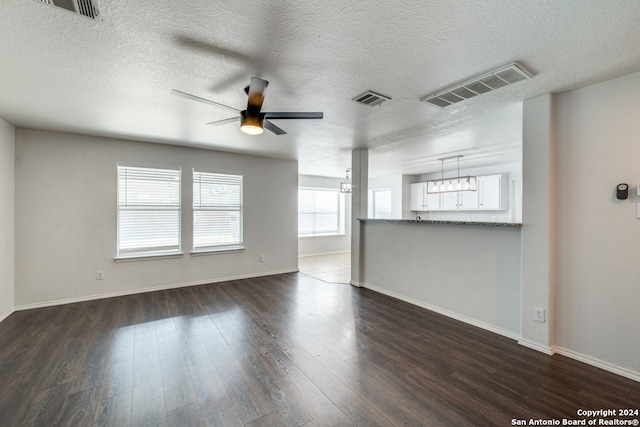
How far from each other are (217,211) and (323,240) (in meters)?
3.93

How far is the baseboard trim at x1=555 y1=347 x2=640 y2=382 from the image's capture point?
2.12 meters

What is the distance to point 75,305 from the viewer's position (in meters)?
3.72

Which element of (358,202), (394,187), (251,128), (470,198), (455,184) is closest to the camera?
(251,128)

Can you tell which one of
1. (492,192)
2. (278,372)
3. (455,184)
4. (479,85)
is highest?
(479,85)

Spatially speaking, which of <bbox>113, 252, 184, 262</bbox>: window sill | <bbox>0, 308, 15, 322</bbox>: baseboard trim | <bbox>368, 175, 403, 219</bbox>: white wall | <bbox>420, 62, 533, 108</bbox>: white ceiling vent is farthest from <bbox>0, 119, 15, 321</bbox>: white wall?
<bbox>368, 175, 403, 219</bbox>: white wall

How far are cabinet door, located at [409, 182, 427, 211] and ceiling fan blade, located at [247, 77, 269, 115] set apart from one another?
Answer: 6.38m

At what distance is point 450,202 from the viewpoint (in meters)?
6.92

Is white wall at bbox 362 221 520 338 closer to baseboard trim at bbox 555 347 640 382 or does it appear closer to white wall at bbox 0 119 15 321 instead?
baseboard trim at bbox 555 347 640 382

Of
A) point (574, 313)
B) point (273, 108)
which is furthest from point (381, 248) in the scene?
point (273, 108)

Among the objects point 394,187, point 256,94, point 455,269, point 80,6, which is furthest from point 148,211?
point 394,187

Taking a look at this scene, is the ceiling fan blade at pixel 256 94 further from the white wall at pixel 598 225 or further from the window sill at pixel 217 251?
the window sill at pixel 217 251

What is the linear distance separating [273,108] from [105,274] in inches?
141

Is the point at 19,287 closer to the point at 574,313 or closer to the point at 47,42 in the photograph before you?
the point at 47,42

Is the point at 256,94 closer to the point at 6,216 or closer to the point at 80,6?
the point at 80,6
